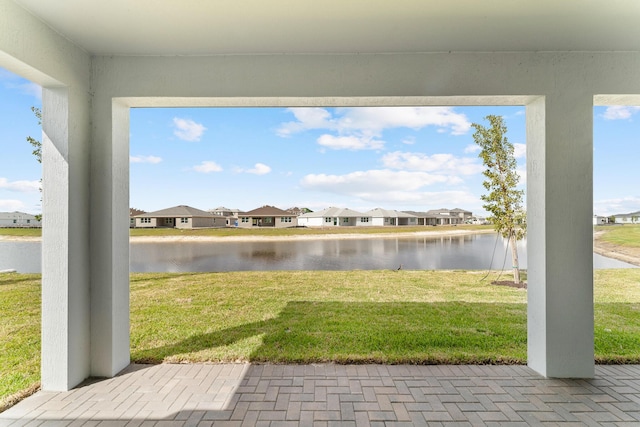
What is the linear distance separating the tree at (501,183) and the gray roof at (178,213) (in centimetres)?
2281

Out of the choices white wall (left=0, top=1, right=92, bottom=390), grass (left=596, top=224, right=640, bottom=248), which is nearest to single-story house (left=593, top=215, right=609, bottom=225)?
grass (left=596, top=224, right=640, bottom=248)

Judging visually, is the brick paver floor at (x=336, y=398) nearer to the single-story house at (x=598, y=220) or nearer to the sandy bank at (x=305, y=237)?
the single-story house at (x=598, y=220)

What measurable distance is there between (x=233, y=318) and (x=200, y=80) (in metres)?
3.49

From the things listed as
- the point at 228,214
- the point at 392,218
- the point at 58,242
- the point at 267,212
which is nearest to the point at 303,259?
the point at 58,242

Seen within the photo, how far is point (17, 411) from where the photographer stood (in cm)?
238

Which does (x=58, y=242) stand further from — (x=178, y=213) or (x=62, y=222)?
(x=178, y=213)

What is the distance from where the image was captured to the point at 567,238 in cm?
292

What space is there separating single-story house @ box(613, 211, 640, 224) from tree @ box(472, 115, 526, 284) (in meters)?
3.83

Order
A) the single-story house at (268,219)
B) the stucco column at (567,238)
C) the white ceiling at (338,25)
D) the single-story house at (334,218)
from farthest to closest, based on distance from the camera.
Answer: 1. the single-story house at (334,218)
2. the single-story house at (268,219)
3. the stucco column at (567,238)
4. the white ceiling at (338,25)

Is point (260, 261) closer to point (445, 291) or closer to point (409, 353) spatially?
point (445, 291)

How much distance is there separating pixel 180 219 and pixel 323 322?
2339 centimetres

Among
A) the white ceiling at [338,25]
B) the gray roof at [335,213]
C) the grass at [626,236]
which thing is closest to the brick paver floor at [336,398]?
the white ceiling at [338,25]

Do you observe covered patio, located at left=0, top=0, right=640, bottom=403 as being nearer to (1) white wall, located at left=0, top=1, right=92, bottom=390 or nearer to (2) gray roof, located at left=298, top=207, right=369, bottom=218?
(1) white wall, located at left=0, top=1, right=92, bottom=390

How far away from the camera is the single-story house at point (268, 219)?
28.4 meters
